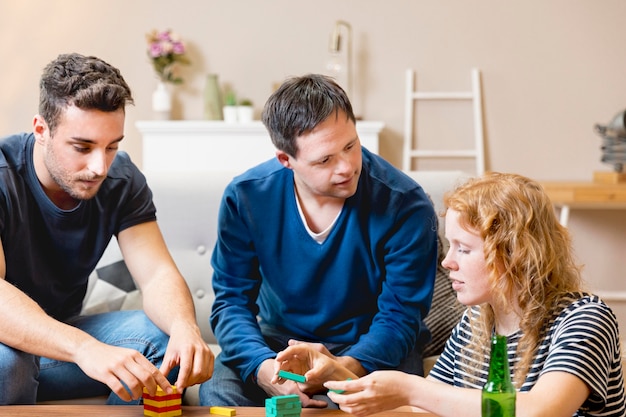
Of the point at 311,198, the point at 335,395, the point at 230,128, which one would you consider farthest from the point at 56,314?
the point at 230,128

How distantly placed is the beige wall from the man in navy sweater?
2552 mm

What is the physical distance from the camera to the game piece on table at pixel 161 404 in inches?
59.9

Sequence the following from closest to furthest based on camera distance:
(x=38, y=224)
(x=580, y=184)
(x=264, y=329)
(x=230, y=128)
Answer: (x=38, y=224) < (x=264, y=329) < (x=580, y=184) < (x=230, y=128)

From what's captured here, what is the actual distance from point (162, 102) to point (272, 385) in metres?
2.90

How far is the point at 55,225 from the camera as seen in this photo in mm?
2018

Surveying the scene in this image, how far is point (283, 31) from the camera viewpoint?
4555 mm

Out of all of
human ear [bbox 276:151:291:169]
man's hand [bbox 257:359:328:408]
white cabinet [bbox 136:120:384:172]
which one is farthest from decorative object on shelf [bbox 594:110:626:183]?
man's hand [bbox 257:359:328:408]

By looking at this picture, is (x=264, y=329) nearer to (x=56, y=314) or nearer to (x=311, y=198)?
(x=311, y=198)

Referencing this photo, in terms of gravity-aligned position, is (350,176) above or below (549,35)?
below

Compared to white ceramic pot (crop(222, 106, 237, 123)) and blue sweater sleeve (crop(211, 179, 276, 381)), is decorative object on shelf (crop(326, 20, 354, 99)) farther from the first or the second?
blue sweater sleeve (crop(211, 179, 276, 381))

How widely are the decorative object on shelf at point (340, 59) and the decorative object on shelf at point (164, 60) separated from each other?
791mm

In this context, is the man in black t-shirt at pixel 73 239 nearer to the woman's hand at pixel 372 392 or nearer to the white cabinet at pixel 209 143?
the woman's hand at pixel 372 392

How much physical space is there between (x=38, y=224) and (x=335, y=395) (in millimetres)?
1008

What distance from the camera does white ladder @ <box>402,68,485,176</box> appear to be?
4480 mm
